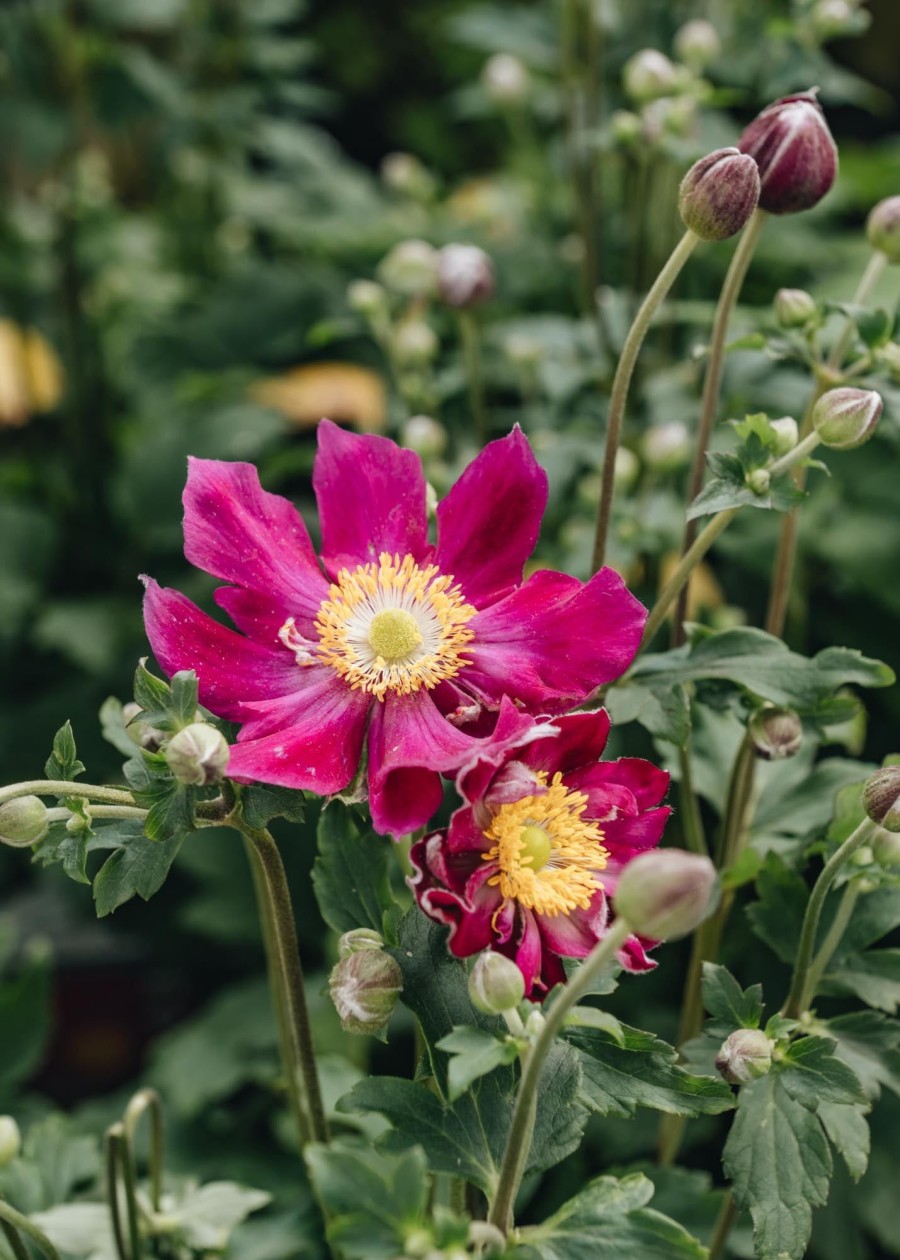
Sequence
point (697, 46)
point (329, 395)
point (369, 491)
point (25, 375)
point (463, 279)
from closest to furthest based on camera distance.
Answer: point (369, 491) < point (463, 279) < point (697, 46) < point (25, 375) < point (329, 395)

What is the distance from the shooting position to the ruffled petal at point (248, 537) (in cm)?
52

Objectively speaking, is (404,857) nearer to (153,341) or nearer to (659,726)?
(659,726)

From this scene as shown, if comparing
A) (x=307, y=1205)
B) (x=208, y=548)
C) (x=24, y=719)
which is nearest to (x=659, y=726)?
(x=208, y=548)

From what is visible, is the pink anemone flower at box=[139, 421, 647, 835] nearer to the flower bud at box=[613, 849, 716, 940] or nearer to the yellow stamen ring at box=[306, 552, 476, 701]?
the yellow stamen ring at box=[306, 552, 476, 701]

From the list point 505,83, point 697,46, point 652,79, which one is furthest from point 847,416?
point 505,83

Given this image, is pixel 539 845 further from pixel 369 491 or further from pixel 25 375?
pixel 25 375

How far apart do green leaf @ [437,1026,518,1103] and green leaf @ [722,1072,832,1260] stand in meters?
0.15

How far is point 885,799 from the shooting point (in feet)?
1.60

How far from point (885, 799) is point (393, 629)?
203 mm

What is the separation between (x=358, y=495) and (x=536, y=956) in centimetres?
22

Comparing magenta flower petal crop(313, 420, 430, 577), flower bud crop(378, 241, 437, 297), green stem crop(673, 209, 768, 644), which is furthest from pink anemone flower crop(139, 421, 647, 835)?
flower bud crop(378, 241, 437, 297)

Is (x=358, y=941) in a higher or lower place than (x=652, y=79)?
lower

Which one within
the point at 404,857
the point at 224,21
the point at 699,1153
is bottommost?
the point at 699,1153

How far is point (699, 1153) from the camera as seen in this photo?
0.86 metres
